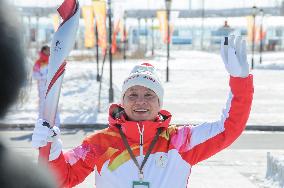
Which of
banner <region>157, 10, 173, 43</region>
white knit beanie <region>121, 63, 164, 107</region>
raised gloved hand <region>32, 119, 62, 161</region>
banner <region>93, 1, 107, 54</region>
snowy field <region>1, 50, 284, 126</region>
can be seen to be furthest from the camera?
banner <region>157, 10, 173, 43</region>

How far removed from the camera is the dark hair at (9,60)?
68 centimetres

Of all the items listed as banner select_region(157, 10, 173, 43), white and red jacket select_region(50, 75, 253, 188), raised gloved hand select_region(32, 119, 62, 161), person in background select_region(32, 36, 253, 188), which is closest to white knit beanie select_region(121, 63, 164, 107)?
person in background select_region(32, 36, 253, 188)

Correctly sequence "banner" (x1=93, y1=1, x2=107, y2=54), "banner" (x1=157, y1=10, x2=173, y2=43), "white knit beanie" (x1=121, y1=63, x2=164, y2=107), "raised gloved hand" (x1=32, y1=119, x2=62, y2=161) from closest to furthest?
"raised gloved hand" (x1=32, y1=119, x2=62, y2=161) → "white knit beanie" (x1=121, y1=63, x2=164, y2=107) → "banner" (x1=93, y1=1, x2=107, y2=54) → "banner" (x1=157, y1=10, x2=173, y2=43)

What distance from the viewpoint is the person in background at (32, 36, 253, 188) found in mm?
2395

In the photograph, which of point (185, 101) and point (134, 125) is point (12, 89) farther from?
point (185, 101)

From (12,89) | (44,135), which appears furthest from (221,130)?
(12,89)

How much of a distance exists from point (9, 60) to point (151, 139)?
1753 millimetres

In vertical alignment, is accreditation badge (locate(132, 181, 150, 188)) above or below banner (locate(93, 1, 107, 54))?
below

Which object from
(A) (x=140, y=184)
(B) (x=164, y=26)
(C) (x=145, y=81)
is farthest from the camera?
(B) (x=164, y=26)

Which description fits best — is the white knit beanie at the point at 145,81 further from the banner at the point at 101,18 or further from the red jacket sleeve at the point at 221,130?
the banner at the point at 101,18

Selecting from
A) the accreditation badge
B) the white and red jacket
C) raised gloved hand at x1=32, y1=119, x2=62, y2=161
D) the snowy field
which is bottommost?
the snowy field

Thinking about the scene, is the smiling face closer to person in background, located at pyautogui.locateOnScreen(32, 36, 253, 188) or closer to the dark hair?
person in background, located at pyautogui.locateOnScreen(32, 36, 253, 188)

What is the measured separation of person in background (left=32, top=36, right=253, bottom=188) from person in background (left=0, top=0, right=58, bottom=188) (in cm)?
160

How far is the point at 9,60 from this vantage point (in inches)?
27.7
